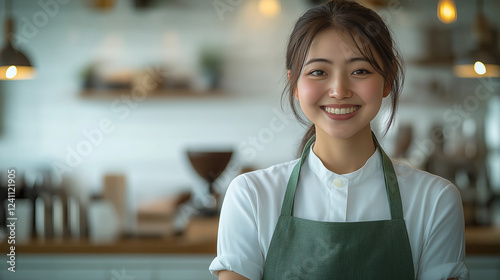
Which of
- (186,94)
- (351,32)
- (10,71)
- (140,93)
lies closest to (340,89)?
(351,32)

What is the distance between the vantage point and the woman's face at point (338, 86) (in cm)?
111

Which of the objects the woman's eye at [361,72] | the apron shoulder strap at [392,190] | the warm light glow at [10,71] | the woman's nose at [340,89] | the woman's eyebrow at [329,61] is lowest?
the apron shoulder strap at [392,190]

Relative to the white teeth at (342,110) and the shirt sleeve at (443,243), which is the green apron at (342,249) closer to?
the shirt sleeve at (443,243)

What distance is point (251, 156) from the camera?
3727 millimetres

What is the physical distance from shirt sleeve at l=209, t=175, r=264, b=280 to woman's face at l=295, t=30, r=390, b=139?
25 cm

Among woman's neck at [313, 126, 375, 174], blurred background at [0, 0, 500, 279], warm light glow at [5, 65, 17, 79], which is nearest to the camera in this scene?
woman's neck at [313, 126, 375, 174]

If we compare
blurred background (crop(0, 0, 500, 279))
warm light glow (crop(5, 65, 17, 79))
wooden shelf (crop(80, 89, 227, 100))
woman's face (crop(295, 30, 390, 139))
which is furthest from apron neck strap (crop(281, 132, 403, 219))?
wooden shelf (crop(80, 89, 227, 100))

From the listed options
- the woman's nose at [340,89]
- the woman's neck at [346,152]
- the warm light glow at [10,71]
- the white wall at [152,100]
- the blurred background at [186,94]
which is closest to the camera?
the woman's nose at [340,89]

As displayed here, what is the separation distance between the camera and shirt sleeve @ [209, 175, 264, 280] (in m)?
1.15

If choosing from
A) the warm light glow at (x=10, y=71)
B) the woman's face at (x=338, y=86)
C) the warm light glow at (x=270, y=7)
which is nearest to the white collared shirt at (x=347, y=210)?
the woman's face at (x=338, y=86)

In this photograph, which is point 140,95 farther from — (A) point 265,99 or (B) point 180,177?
(A) point 265,99

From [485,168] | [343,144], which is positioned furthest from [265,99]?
[343,144]

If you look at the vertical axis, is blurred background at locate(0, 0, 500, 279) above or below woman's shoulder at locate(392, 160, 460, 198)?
above

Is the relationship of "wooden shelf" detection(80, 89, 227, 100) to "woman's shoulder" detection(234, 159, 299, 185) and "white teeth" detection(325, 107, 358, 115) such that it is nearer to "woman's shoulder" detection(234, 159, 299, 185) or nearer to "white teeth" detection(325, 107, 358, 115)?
"woman's shoulder" detection(234, 159, 299, 185)
